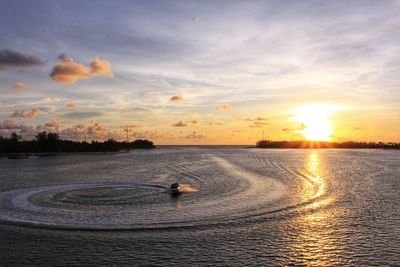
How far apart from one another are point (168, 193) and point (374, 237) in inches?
680

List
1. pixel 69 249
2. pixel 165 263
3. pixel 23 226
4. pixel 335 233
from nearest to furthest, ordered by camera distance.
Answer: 1. pixel 165 263
2. pixel 69 249
3. pixel 335 233
4. pixel 23 226

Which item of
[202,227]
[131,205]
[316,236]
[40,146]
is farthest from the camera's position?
[40,146]

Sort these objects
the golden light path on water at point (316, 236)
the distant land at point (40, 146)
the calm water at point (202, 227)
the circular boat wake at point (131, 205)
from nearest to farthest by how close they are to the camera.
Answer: the golden light path on water at point (316, 236)
the calm water at point (202, 227)
the circular boat wake at point (131, 205)
the distant land at point (40, 146)

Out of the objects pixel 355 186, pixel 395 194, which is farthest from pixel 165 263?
pixel 355 186

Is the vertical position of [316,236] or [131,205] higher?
[131,205]

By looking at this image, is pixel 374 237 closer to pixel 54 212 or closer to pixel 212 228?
pixel 212 228

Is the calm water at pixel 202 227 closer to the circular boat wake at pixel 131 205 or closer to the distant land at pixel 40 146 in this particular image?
the circular boat wake at pixel 131 205

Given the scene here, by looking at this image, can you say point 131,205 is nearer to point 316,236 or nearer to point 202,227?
point 202,227

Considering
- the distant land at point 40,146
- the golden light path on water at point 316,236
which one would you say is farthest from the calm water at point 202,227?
the distant land at point 40,146

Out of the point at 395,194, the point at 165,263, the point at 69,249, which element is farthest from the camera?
the point at 395,194

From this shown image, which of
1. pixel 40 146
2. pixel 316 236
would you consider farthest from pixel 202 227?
pixel 40 146

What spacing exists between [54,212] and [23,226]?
355 cm

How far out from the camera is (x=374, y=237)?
16891 millimetres

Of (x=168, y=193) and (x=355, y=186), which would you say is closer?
(x=168, y=193)
